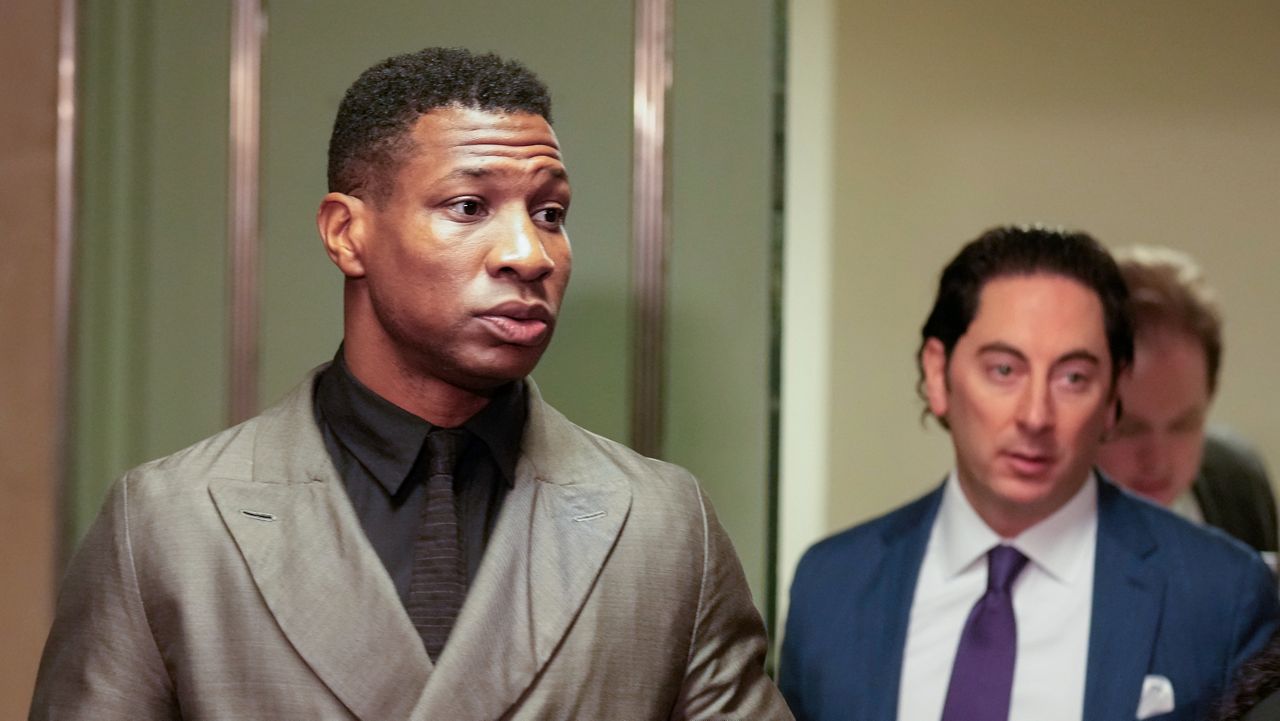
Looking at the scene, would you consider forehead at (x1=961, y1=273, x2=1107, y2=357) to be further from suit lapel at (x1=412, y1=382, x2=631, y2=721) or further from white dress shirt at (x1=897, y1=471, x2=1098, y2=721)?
suit lapel at (x1=412, y1=382, x2=631, y2=721)

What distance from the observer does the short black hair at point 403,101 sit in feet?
5.74

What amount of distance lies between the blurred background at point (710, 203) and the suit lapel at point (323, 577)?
593mm

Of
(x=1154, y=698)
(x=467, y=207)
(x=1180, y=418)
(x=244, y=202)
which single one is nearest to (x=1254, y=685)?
(x=1154, y=698)

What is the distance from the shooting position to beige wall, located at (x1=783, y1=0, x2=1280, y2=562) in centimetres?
253

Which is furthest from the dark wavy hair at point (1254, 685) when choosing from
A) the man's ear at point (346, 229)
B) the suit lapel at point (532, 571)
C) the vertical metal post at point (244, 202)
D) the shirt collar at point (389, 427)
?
the vertical metal post at point (244, 202)

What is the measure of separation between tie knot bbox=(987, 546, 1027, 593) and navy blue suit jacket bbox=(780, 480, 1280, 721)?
11cm

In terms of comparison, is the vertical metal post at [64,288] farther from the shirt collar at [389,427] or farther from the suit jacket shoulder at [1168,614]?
the suit jacket shoulder at [1168,614]

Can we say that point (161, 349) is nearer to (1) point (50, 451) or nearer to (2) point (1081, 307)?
(1) point (50, 451)

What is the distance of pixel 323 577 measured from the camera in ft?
5.59

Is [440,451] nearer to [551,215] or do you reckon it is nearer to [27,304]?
[551,215]

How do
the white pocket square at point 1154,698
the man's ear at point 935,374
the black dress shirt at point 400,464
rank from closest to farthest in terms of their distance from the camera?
the black dress shirt at point 400,464, the white pocket square at point 1154,698, the man's ear at point 935,374

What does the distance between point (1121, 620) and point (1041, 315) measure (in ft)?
1.49

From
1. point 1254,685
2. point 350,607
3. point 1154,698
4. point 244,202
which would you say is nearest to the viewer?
point 350,607

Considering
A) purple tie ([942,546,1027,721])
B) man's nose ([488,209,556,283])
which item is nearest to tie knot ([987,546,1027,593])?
purple tie ([942,546,1027,721])
